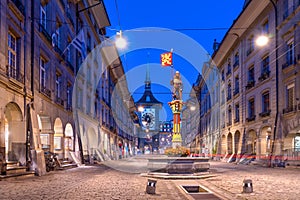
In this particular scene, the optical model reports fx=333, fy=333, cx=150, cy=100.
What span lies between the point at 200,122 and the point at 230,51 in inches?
1147

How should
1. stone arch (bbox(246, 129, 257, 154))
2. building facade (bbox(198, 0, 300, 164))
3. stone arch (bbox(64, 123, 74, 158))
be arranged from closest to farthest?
building facade (bbox(198, 0, 300, 164)) < stone arch (bbox(64, 123, 74, 158)) < stone arch (bbox(246, 129, 257, 154))

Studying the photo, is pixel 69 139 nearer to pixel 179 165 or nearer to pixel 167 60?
pixel 167 60

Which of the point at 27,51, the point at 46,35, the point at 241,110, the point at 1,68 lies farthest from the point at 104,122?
the point at 1,68

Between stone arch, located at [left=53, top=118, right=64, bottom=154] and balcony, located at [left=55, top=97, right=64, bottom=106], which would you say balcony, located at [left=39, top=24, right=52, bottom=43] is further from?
stone arch, located at [left=53, top=118, right=64, bottom=154]

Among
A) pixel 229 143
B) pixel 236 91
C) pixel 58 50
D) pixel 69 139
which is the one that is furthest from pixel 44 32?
pixel 229 143

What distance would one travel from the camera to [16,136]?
1639 cm

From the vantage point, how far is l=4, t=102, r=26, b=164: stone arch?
16.3 m

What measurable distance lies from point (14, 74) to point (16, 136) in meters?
3.07

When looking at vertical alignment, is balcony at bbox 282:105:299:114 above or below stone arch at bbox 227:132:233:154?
above

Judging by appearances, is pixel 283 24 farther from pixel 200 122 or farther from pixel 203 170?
pixel 200 122

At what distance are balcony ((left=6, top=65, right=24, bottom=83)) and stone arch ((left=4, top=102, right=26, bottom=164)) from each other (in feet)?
5.12

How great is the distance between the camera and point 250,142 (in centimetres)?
3288

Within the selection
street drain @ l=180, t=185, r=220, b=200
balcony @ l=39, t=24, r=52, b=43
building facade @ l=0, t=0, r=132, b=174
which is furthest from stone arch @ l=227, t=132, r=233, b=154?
street drain @ l=180, t=185, r=220, b=200

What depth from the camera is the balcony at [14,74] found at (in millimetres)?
14815
